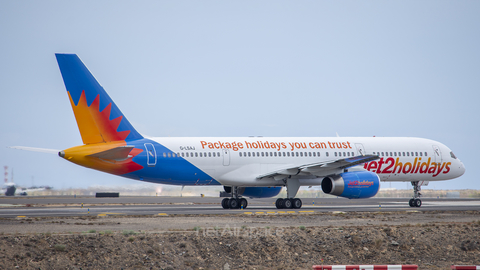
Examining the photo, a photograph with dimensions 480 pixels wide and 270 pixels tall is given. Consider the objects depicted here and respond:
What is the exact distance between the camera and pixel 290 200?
29.7 m

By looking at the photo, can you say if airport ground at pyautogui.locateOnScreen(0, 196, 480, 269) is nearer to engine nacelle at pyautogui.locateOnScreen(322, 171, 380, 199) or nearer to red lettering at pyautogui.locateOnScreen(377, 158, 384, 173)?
engine nacelle at pyautogui.locateOnScreen(322, 171, 380, 199)

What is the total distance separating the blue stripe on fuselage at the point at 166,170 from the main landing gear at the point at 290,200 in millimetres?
4602

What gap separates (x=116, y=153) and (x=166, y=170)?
10.4ft

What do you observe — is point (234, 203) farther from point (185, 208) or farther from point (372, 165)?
point (372, 165)

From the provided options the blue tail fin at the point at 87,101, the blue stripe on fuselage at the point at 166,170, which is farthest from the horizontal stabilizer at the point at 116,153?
the blue tail fin at the point at 87,101

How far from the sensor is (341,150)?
3266cm

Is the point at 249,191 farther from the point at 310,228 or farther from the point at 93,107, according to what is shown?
the point at 310,228

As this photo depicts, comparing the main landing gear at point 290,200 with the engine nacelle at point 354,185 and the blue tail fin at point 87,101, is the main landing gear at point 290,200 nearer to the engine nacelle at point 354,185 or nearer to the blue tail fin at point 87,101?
the engine nacelle at point 354,185

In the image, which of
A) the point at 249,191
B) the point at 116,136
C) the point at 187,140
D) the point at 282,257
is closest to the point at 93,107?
the point at 116,136

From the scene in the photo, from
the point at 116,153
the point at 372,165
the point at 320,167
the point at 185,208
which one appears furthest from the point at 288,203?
the point at 116,153

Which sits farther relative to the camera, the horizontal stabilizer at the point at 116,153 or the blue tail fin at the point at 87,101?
the blue tail fin at the point at 87,101

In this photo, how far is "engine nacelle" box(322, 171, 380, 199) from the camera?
28969 mm

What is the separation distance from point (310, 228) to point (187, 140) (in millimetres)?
13779

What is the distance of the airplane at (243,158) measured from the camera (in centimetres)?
2662
